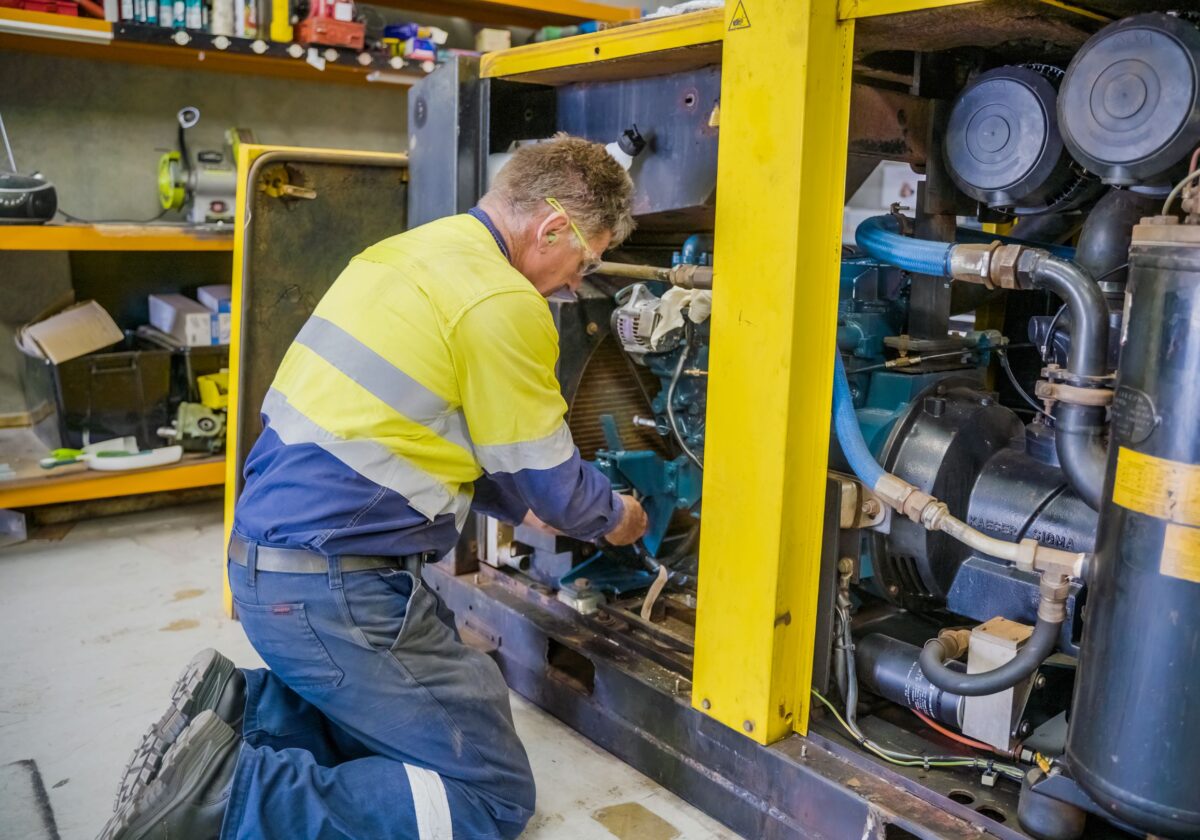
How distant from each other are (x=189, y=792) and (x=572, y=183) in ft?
3.84

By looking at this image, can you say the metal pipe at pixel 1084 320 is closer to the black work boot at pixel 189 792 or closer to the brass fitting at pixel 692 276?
the brass fitting at pixel 692 276

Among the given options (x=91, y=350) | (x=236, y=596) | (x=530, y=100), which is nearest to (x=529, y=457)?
(x=236, y=596)

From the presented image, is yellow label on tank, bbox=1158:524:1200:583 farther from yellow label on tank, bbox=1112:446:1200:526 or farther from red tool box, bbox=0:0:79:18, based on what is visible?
red tool box, bbox=0:0:79:18

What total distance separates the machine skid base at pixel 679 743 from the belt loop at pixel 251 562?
2.33 feet

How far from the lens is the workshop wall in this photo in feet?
12.2

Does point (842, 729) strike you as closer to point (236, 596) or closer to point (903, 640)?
point (903, 640)

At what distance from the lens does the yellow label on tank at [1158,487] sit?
126 cm

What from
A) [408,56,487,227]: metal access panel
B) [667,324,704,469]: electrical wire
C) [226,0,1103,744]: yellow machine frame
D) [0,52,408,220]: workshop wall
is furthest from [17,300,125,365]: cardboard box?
[226,0,1103,744]: yellow machine frame

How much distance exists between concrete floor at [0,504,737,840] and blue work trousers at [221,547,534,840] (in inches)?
6.5

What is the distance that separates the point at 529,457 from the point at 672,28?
2.65 feet

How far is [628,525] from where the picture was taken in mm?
2000

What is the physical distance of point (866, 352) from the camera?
6.84 ft

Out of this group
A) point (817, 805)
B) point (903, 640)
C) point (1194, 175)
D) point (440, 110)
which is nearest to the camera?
point (1194, 175)

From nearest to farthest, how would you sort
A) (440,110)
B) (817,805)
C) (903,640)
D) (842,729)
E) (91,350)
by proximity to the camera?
(817,805), (842,729), (903,640), (440,110), (91,350)
